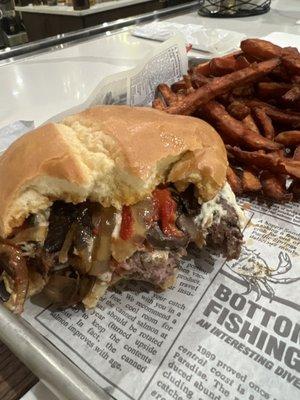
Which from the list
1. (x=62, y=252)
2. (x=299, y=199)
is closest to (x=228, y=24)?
(x=299, y=199)

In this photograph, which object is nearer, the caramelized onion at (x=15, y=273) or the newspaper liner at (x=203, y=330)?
the newspaper liner at (x=203, y=330)

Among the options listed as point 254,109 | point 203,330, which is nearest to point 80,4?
point 254,109

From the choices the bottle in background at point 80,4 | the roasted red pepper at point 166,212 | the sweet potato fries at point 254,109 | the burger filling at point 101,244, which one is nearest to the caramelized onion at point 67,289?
the burger filling at point 101,244

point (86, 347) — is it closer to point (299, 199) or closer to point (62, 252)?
point (62, 252)

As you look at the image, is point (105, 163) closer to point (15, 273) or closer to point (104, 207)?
point (104, 207)

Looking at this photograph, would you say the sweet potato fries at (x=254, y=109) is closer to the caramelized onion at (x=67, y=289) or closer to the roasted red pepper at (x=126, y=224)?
the roasted red pepper at (x=126, y=224)

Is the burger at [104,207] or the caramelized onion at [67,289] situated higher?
the burger at [104,207]

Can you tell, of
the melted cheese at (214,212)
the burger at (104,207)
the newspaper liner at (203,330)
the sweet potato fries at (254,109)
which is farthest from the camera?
the sweet potato fries at (254,109)
